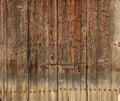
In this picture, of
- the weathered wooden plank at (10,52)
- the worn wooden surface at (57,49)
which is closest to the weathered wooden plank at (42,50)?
→ the worn wooden surface at (57,49)

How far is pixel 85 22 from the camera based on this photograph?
4133mm

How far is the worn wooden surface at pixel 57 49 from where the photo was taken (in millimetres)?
4121

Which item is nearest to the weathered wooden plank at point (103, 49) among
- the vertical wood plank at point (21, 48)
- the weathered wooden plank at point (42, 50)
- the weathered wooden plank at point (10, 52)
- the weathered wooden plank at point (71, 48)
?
the weathered wooden plank at point (71, 48)

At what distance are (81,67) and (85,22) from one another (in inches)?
24.3

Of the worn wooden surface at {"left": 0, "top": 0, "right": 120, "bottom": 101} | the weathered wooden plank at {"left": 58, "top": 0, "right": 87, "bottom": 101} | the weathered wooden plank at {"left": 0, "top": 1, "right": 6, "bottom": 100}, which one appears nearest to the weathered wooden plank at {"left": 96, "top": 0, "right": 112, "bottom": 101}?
the worn wooden surface at {"left": 0, "top": 0, "right": 120, "bottom": 101}

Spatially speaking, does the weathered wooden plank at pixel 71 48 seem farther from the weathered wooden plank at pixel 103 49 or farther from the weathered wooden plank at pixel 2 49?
the weathered wooden plank at pixel 2 49

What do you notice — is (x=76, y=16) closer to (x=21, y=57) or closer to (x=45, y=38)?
(x=45, y=38)

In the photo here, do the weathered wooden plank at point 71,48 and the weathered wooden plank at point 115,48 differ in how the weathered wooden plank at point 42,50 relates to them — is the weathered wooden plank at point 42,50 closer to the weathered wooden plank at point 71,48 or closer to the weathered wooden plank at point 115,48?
the weathered wooden plank at point 71,48

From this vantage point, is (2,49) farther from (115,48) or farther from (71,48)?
(115,48)

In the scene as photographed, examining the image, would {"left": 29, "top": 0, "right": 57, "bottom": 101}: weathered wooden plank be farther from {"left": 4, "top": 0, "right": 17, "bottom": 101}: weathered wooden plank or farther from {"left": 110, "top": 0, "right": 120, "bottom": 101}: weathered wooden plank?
{"left": 110, "top": 0, "right": 120, "bottom": 101}: weathered wooden plank

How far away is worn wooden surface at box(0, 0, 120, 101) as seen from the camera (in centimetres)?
412

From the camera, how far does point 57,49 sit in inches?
162

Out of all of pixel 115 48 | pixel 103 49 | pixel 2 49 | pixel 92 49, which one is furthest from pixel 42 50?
pixel 115 48

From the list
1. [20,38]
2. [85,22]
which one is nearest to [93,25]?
[85,22]
